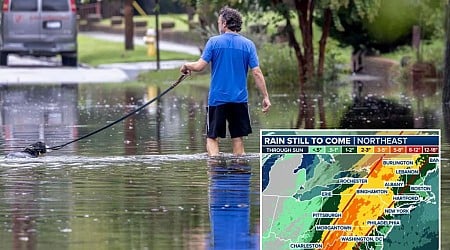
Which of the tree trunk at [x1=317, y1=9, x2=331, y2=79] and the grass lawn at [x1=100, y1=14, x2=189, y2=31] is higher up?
the tree trunk at [x1=317, y1=9, x2=331, y2=79]

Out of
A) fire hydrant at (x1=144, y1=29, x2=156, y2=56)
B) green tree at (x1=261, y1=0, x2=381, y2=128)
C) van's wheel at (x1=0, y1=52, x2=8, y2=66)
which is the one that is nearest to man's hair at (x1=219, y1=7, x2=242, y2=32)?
green tree at (x1=261, y1=0, x2=381, y2=128)

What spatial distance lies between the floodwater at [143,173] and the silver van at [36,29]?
14.0 m

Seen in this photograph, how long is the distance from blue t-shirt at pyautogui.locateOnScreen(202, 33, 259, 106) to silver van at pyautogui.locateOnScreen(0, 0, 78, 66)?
26.1 meters

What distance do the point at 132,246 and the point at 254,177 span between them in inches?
154

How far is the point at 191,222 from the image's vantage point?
32.8ft

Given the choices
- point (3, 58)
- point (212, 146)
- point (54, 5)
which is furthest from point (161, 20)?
point (212, 146)

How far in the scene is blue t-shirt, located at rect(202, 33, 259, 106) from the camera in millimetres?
13773

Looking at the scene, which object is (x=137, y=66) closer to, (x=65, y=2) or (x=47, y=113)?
(x=65, y=2)

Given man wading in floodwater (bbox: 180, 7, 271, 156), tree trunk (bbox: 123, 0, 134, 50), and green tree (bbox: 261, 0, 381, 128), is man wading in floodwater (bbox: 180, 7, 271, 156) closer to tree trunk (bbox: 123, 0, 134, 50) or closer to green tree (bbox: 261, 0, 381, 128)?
green tree (bbox: 261, 0, 381, 128)

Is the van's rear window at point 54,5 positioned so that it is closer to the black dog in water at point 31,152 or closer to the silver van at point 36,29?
the silver van at point 36,29

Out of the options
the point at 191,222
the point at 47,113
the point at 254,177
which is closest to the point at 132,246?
the point at 191,222

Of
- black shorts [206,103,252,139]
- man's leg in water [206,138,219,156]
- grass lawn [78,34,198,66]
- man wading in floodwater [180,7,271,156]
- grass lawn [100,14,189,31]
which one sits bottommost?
grass lawn [78,34,198,66]

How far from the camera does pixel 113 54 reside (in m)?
48.3

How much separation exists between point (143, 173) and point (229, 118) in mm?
1390
